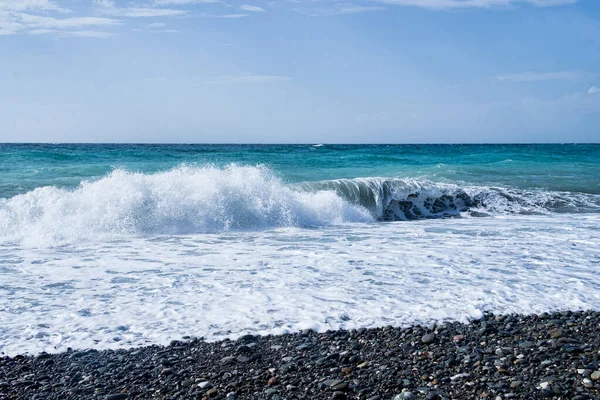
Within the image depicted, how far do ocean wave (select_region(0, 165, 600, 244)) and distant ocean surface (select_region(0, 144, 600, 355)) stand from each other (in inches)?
1.5

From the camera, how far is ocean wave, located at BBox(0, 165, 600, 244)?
9695mm

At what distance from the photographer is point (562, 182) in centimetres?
1844

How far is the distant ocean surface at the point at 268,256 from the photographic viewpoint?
4816 millimetres

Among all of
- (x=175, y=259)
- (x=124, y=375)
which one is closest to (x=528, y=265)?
(x=175, y=259)

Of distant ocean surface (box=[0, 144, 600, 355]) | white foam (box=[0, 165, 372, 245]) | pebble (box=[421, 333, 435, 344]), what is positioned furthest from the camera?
white foam (box=[0, 165, 372, 245])

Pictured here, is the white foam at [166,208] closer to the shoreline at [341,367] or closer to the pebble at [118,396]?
the shoreline at [341,367]

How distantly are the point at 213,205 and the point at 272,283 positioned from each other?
204 inches

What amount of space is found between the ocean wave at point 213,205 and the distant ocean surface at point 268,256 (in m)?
0.04

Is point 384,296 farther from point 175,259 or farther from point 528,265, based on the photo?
point 175,259

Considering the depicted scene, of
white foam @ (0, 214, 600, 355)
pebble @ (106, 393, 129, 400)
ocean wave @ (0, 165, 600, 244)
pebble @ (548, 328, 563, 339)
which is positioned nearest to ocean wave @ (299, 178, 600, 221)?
ocean wave @ (0, 165, 600, 244)

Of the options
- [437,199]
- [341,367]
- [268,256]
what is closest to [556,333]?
[341,367]

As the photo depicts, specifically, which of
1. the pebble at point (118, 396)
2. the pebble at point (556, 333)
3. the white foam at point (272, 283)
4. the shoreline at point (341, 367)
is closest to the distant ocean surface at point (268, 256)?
the white foam at point (272, 283)

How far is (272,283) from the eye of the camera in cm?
591

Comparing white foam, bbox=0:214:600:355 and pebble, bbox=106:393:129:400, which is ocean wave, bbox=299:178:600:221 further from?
pebble, bbox=106:393:129:400
